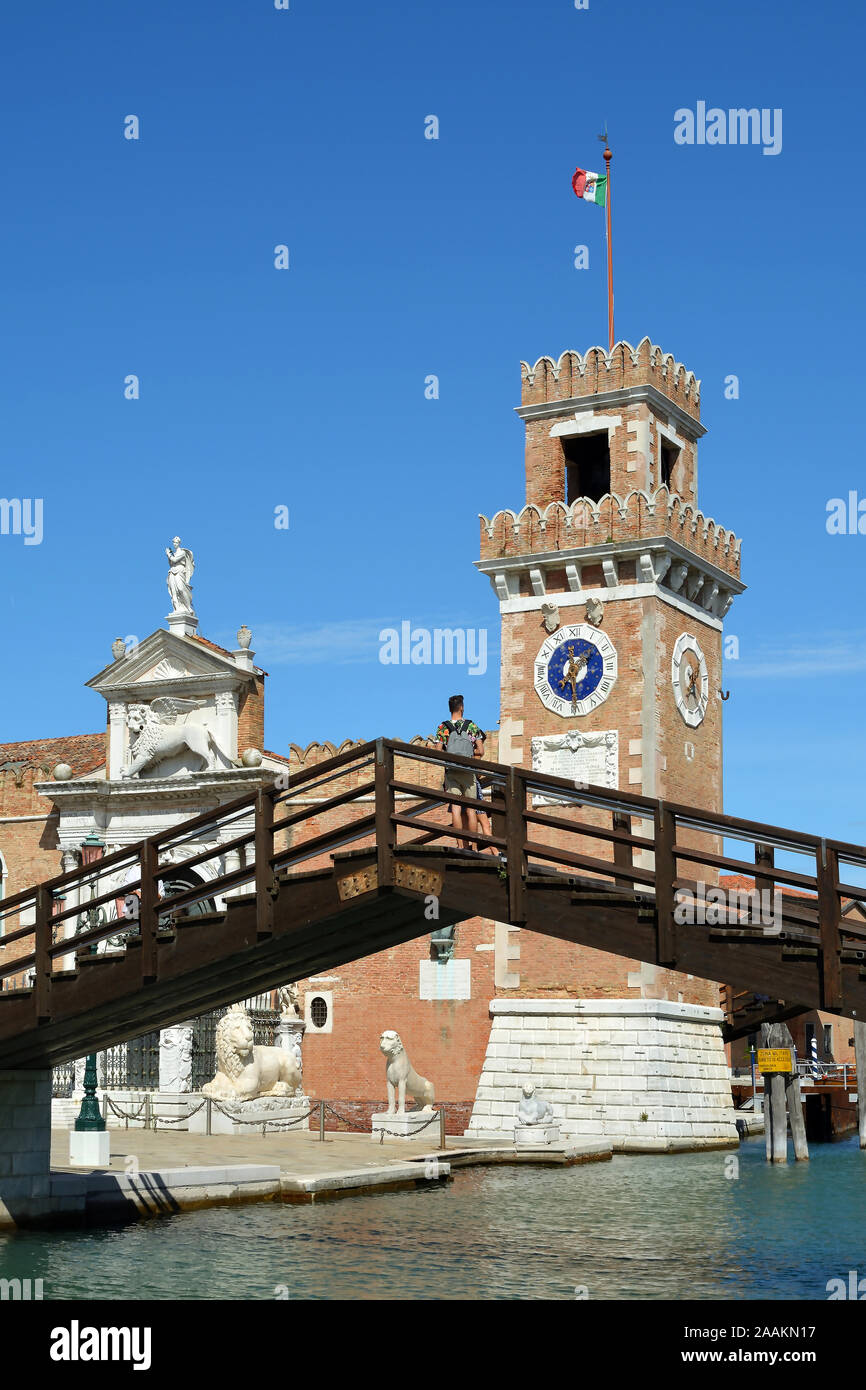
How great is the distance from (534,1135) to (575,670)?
9.18 m

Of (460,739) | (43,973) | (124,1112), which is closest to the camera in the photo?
(43,973)

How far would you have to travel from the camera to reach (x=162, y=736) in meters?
40.0

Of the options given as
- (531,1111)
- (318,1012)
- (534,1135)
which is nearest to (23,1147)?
(534,1135)

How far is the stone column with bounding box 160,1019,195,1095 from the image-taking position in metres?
37.3

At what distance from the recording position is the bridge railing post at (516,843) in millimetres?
15625

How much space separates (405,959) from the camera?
3738 cm

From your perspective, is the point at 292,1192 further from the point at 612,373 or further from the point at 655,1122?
the point at 612,373

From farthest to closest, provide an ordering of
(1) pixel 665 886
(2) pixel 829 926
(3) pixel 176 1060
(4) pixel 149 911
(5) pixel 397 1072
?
(3) pixel 176 1060, (5) pixel 397 1072, (4) pixel 149 911, (1) pixel 665 886, (2) pixel 829 926

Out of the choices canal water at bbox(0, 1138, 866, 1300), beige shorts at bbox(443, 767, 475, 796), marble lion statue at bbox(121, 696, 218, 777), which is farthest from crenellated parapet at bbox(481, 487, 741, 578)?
beige shorts at bbox(443, 767, 475, 796)

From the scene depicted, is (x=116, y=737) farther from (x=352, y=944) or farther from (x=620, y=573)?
(x=352, y=944)

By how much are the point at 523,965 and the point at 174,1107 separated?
7612 mm
